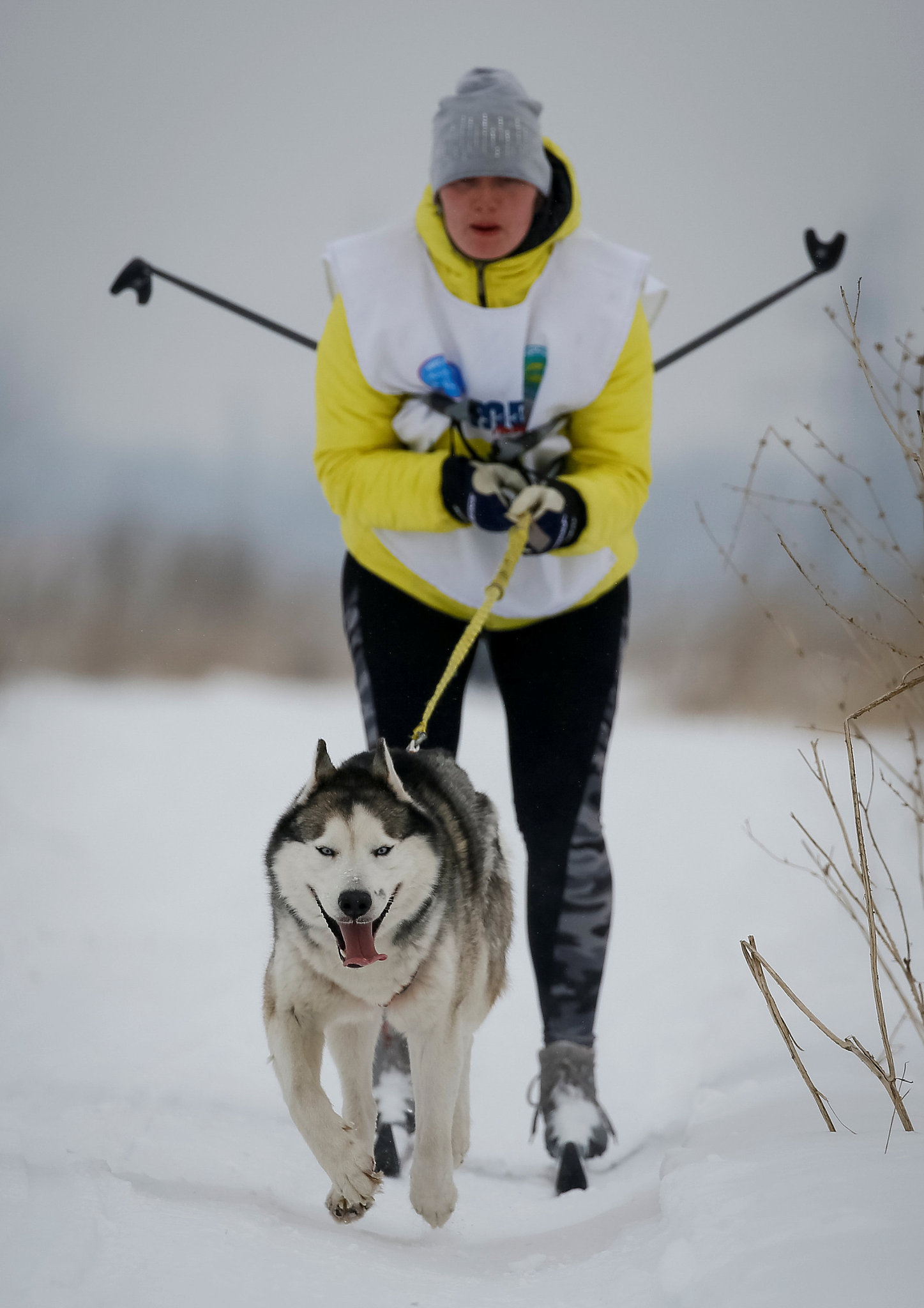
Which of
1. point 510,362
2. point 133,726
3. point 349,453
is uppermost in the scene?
point 510,362

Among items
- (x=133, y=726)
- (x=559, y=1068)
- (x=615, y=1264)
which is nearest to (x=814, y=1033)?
(x=559, y=1068)

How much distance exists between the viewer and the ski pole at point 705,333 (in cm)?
258

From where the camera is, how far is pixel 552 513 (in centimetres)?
175

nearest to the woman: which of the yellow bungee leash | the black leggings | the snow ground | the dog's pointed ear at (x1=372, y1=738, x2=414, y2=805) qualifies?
the black leggings

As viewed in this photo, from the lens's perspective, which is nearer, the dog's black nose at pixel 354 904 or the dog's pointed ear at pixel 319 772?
→ the dog's black nose at pixel 354 904

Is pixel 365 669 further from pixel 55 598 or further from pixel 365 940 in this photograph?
pixel 55 598

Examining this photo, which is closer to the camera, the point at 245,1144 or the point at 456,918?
the point at 456,918

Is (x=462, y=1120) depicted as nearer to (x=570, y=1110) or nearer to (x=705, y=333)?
(x=570, y=1110)

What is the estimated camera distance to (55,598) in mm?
5953

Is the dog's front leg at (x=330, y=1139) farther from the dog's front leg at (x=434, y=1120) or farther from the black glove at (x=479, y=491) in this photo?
the black glove at (x=479, y=491)

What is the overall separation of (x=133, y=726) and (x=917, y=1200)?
504 centimetres

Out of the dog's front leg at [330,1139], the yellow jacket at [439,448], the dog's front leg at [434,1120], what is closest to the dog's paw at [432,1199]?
the dog's front leg at [434,1120]

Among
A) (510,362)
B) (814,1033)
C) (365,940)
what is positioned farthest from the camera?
(814,1033)

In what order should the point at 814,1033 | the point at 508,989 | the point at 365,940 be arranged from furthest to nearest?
the point at 814,1033 → the point at 508,989 → the point at 365,940
